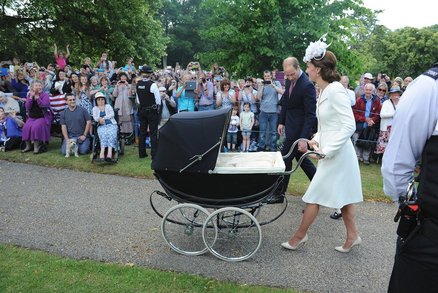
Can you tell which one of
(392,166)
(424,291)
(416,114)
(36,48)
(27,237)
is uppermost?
(36,48)

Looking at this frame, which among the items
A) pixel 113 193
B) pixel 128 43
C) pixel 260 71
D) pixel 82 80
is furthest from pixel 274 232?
pixel 128 43

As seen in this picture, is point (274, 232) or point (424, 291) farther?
point (274, 232)

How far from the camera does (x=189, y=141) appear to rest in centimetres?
390

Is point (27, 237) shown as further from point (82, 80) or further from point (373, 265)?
point (82, 80)

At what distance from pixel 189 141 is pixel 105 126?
486 cm

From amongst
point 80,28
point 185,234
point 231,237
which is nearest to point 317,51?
point 231,237

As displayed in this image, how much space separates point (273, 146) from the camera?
912 centimetres

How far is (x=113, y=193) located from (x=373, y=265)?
414cm

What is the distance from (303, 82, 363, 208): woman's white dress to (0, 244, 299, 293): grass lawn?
1.08 metres

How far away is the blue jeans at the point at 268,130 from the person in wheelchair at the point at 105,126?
3522mm

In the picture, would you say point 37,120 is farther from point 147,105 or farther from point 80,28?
point 80,28

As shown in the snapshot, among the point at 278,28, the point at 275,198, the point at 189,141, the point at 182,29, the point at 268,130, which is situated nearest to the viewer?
the point at 189,141

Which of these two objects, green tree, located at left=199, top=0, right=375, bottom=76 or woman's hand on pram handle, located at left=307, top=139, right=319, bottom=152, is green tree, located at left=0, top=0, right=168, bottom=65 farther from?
woman's hand on pram handle, located at left=307, top=139, right=319, bottom=152

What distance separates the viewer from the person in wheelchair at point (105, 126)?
7.93m
